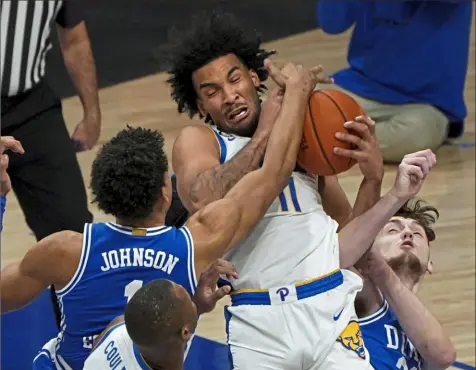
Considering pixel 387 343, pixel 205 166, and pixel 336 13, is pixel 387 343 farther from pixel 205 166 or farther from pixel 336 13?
pixel 336 13

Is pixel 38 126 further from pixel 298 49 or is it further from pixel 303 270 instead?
pixel 298 49

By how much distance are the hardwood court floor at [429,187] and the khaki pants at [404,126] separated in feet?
0.49

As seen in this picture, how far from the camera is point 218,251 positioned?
3289mm

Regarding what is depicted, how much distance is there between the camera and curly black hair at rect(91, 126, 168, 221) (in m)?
3.17

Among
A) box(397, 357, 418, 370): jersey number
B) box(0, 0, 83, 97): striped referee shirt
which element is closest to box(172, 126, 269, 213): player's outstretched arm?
box(397, 357, 418, 370): jersey number

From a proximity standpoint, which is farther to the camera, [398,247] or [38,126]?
[38,126]

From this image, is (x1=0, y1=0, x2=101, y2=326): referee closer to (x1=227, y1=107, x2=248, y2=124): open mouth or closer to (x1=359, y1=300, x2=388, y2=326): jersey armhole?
(x1=227, y1=107, x2=248, y2=124): open mouth

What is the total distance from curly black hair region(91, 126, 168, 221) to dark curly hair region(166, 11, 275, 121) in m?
0.65

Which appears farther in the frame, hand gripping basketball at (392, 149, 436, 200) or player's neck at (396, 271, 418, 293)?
player's neck at (396, 271, 418, 293)

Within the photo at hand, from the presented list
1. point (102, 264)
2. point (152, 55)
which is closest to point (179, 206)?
point (102, 264)

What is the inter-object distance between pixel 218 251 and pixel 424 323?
0.84 m

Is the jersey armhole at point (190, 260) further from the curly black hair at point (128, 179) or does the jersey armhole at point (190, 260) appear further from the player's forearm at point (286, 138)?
the player's forearm at point (286, 138)

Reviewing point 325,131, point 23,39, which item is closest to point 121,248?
point 325,131

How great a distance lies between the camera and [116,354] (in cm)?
302
